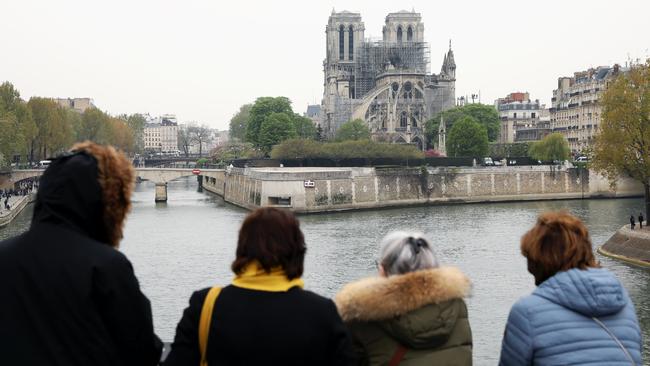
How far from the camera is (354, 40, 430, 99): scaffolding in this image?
308ft

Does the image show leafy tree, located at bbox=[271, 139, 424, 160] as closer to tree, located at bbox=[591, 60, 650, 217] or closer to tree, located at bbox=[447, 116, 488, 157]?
tree, located at bbox=[447, 116, 488, 157]

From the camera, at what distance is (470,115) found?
3275 inches

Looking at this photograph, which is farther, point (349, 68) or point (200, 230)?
point (349, 68)

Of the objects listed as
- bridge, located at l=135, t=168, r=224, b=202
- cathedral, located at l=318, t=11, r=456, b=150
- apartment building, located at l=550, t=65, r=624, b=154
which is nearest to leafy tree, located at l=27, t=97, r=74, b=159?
bridge, located at l=135, t=168, r=224, b=202

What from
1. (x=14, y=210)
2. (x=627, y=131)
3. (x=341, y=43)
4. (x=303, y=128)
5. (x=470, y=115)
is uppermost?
(x=341, y=43)

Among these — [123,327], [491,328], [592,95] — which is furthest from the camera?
[592,95]

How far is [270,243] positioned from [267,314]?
0.27 m

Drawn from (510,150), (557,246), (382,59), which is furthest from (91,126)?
(557,246)

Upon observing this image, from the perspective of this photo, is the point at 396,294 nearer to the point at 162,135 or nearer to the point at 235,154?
the point at 235,154

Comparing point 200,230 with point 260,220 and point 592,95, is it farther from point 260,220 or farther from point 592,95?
point 592,95

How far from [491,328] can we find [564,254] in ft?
45.2

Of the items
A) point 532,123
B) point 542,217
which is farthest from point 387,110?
point 542,217

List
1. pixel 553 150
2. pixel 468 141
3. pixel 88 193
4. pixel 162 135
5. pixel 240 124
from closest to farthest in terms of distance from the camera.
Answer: pixel 88 193 < pixel 553 150 < pixel 468 141 < pixel 240 124 < pixel 162 135

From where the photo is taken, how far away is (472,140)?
65312 millimetres
